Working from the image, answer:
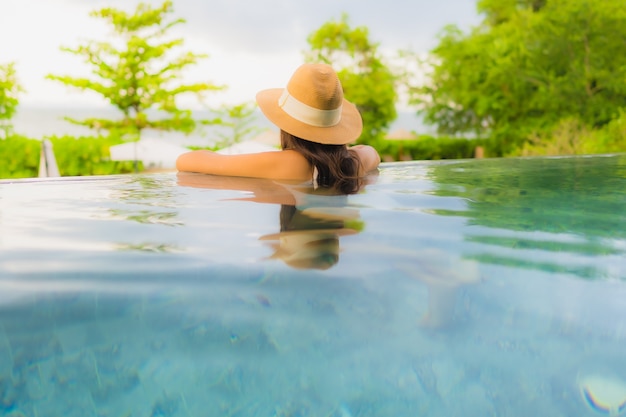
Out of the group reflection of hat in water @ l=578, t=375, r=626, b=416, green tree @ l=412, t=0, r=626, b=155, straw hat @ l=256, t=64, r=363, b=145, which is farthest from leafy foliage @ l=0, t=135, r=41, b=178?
reflection of hat in water @ l=578, t=375, r=626, b=416

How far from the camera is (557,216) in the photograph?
1.48 metres

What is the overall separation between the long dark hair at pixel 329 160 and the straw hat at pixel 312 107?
0.06m

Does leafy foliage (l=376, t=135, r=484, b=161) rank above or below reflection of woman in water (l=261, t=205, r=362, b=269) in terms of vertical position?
above

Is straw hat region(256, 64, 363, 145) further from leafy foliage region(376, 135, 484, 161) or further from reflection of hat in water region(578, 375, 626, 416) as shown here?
leafy foliage region(376, 135, 484, 161)

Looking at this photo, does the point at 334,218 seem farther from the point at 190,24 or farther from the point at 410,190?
the point at 190,24

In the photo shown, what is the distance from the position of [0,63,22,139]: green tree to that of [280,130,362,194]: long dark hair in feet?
66.5

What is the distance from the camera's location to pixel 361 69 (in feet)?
98.4

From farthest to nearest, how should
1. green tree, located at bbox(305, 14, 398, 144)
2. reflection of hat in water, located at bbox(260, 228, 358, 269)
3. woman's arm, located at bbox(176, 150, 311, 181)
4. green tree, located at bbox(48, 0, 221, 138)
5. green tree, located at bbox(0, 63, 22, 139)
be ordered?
green tree, located at bbox(305, 14, 398, 144), green tree, located at bbox(48, 0, 221, 138), green tree, located at bbox(0, 63, 22, 139), woman's arm, located at bbox(176, 150, 311, 181), reflection of hat in water, located at bbox(260, 228, 358, 269)

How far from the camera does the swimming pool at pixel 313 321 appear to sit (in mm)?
601

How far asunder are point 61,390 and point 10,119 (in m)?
22.6

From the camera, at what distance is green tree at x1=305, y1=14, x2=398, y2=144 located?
2875 centimetres

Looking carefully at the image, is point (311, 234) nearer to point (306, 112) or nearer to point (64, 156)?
point (306, 112)

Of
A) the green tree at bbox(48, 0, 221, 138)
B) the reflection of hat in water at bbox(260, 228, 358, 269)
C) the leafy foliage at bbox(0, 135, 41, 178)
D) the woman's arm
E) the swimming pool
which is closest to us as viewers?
the swimming pool

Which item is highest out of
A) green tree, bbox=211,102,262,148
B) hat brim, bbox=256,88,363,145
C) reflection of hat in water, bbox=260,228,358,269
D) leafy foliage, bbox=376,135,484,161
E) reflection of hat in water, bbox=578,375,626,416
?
green tree, bbox=211,102,262,148
